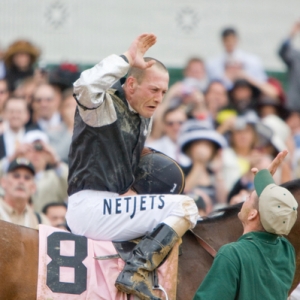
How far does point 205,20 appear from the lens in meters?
15.3

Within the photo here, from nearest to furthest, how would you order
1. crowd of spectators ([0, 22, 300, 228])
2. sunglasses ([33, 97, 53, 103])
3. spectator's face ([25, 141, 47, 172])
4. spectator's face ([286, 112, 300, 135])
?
crowd of spectators ([0, 22, 300, 228]), spectator's face ([25, 141, 47, 172]), sunglasses ([33, 97, 53, 103]), spectator's face ([286, 112, 300, 135])

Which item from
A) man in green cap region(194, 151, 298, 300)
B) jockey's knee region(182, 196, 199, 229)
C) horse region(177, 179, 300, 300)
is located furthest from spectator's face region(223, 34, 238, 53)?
man in green cap region(194, 151, 298, 300)

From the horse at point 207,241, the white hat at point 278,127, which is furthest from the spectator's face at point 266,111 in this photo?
the horse at point 207,241

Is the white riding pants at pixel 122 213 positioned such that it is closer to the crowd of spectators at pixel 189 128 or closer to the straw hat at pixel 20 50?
the crowd of spectators at pixel 189 128

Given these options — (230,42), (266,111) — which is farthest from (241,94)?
(230,42)

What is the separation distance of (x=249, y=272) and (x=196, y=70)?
28.6ft

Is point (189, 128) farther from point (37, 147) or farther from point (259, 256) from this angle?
point (259, 256)

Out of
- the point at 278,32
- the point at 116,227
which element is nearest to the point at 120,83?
the point at 116,227

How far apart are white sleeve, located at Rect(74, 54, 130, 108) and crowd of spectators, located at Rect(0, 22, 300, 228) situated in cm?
290

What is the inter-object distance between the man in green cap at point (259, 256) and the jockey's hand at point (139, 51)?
109 centimetres

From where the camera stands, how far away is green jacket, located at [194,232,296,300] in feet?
15.0

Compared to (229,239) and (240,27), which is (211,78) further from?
(229,239)

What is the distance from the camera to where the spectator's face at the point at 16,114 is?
1001cm

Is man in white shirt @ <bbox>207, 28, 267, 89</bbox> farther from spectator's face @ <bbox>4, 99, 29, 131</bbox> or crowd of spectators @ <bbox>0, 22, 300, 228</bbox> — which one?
spectator's face @ <bbox>4, 99, 29, 131</bbox>
